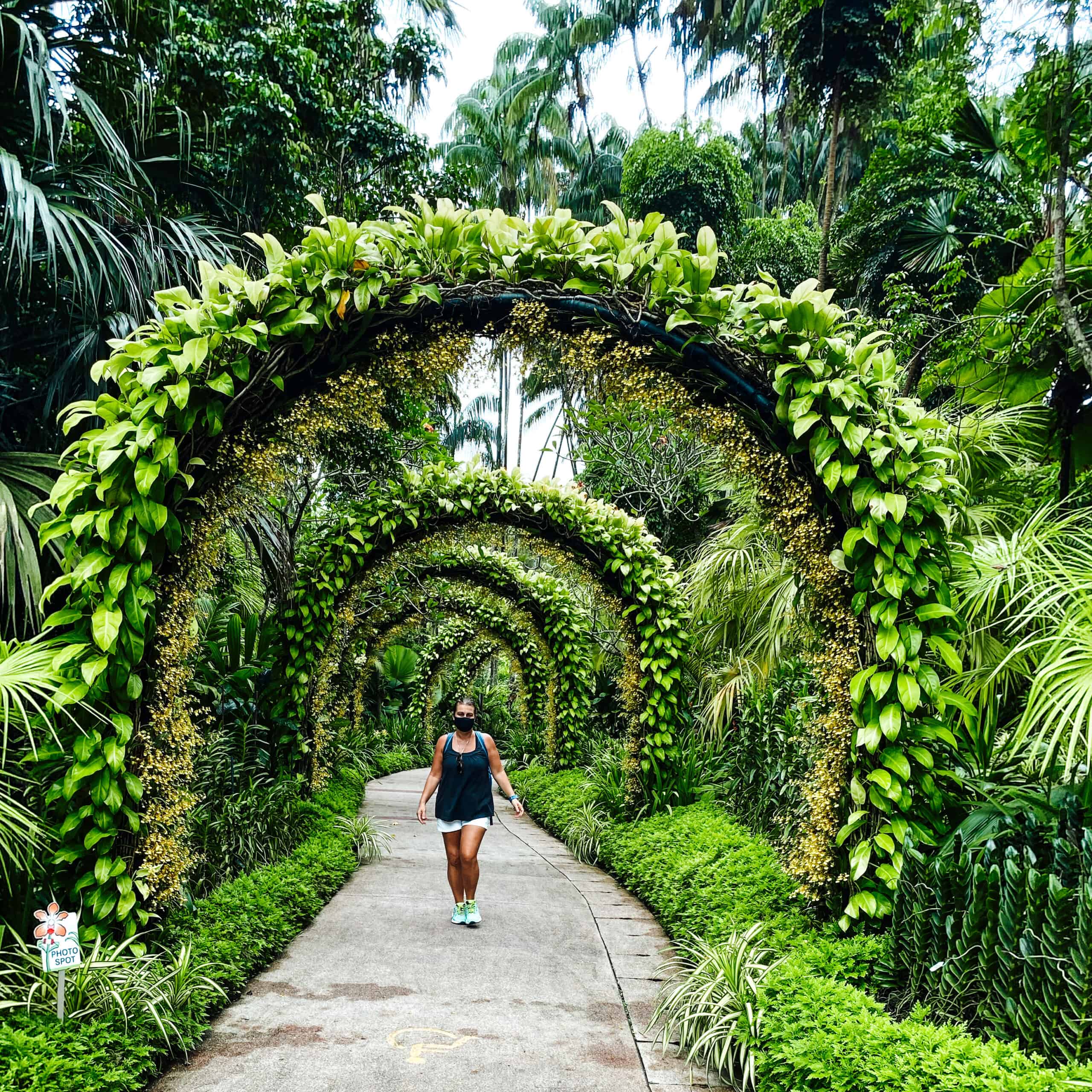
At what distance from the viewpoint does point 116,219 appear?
227 inches

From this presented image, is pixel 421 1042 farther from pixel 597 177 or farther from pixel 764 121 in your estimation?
pixel 597 177

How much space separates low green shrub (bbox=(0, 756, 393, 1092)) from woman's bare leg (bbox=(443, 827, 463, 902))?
3.15ft

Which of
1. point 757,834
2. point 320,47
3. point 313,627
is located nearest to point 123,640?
point 313,627

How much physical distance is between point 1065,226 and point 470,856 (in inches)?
211

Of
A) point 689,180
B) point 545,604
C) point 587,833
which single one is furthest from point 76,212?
point 689,180

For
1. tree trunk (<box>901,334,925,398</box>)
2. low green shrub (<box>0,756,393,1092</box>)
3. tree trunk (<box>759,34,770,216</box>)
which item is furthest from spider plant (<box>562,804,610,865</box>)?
tree trunk (<box>759,34,770,216</box>)

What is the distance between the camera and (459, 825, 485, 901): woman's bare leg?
18.5ft

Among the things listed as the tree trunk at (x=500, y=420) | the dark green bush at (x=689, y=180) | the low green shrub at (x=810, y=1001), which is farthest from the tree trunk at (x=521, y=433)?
the low green shrub at (x=810, y=1001)

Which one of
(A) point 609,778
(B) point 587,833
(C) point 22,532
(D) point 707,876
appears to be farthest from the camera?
(A) point 609,778

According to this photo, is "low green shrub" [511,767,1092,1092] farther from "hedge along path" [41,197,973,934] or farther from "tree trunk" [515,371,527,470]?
"tree trunk" [515,371,527,470]

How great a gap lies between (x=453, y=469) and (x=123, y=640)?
470 cm

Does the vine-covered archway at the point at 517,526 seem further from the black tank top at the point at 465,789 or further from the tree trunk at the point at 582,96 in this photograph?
the tree trunk at the point at 582,96

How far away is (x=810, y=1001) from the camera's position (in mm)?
3227

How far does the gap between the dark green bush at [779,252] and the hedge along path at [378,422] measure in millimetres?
10301
